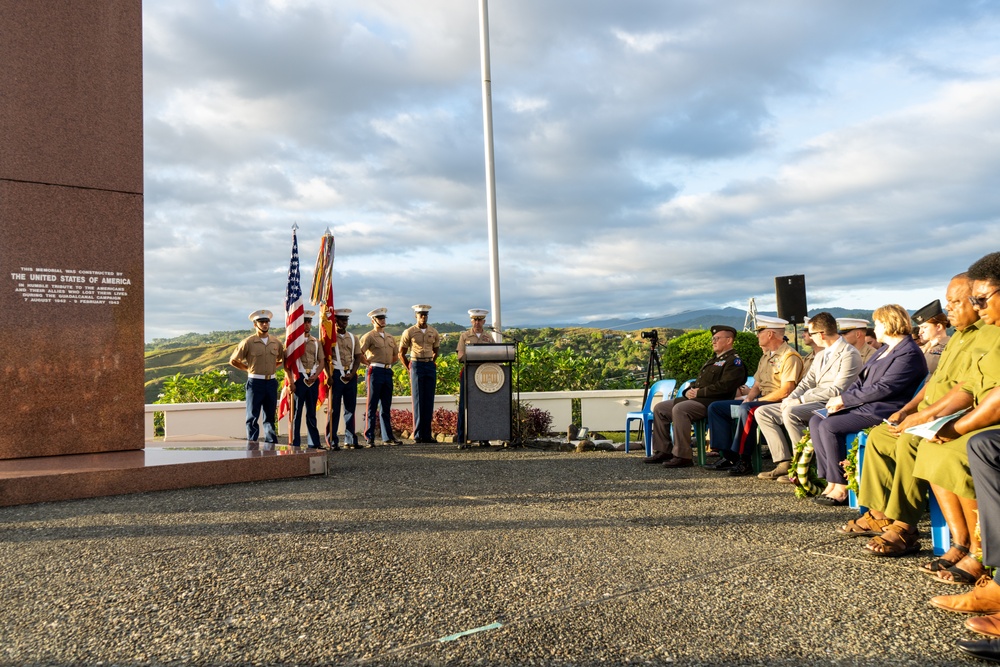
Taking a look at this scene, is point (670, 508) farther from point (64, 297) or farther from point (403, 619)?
point (64, 297)

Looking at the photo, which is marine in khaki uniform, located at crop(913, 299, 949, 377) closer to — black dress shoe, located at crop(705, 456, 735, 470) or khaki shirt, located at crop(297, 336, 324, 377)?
black dress shoe, located at crop(705, 456, 735, 470)

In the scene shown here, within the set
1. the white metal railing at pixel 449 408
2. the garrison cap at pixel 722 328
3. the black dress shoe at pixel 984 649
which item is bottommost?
the black dress shoe at pixel 984 649

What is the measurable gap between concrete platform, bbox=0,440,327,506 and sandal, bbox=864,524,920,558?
5045mm

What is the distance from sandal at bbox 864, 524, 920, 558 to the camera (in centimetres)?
430

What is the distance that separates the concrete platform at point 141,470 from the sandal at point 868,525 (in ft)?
15.8

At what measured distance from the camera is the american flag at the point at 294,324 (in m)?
10.2

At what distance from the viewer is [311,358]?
10.9 m

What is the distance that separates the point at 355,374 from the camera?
36.6ft

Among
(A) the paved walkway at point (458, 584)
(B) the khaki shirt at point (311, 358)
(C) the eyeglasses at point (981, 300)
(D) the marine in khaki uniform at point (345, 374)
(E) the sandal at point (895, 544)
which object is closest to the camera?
(A) the paved walkway at point (458, 584)

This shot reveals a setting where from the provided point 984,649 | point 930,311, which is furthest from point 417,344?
point 984,649

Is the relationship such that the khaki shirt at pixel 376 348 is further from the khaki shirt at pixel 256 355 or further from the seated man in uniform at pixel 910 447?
the seated man in uniform at pixel 910 447

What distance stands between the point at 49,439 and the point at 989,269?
25.9 ft

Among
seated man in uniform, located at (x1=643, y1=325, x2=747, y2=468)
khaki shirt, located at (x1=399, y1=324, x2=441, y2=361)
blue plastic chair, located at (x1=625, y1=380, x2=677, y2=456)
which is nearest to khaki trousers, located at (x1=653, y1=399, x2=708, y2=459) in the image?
seated man in uniform, located at (x1=643, y1=325, x2=747, y2=468)

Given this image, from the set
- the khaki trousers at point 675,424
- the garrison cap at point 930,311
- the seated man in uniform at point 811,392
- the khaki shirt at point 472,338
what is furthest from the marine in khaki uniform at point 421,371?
the garrison cap at point 930,311
